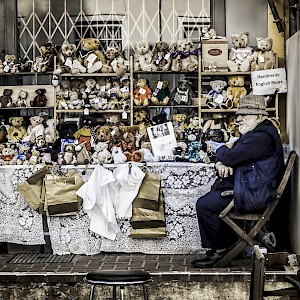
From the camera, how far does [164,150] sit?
8609mm

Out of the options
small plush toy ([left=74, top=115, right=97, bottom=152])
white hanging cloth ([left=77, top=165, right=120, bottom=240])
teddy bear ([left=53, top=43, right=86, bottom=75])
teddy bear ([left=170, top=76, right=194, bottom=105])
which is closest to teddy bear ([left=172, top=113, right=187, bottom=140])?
teddy bear ([left=170, top=76, right=194, bottom=105])

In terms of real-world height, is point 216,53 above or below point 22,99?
above

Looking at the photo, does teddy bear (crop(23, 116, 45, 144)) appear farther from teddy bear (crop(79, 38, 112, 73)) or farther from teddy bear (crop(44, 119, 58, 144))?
teddy bear (crop(79, 38, 112, 73))

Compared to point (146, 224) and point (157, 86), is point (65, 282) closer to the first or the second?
point (146, 224)

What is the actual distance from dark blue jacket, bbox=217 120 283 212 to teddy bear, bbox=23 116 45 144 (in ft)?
8.62

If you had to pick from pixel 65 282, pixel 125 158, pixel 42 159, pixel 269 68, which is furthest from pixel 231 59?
pixel 65 282

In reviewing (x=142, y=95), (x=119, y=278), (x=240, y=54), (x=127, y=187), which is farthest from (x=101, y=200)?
Answer: (x=119, y=278)

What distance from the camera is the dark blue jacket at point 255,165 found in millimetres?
7227

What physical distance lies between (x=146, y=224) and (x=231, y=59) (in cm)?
232

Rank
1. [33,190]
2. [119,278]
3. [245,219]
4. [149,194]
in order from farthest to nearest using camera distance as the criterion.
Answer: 1. [33,190]
2. [149,194]
3. [245,219]
4. [119,278]

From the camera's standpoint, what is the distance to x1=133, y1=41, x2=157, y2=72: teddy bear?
30.4ft

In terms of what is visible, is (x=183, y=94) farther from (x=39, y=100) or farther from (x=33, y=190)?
(x=33, y=190)

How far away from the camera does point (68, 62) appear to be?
932cm

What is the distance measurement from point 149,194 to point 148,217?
0.22 meters
